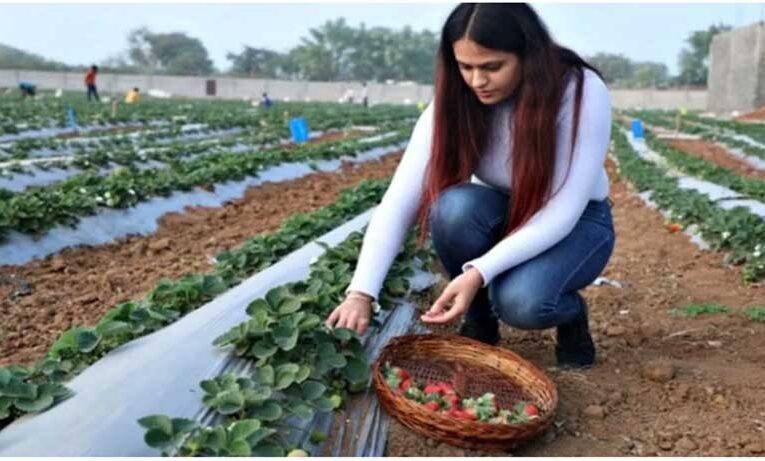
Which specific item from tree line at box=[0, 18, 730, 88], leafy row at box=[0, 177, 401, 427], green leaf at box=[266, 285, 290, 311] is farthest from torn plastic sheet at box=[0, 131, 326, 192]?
tree line at box=[0, 18, 730, 88]

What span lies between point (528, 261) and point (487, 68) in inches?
23.3

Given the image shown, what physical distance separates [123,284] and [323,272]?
1747mm

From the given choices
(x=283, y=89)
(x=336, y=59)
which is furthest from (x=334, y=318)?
(x=336, y=59)

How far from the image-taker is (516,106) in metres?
2.40

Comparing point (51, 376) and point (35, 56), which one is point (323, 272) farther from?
point (35, 56)

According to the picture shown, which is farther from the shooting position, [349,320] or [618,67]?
[618,67]

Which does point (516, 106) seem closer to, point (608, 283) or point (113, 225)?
point (608, 283)

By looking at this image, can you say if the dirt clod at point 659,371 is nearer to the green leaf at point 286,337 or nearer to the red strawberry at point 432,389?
the red strawberry at point 432,389

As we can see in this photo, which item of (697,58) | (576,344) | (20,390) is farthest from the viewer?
(697,58)

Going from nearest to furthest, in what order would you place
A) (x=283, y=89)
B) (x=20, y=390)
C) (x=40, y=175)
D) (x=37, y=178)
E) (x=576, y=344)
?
1. (x=20, y=390)
2. (x=576, y=344)
3. (x=37, y=178)
4. (x=40, y=175)
5. (x=283, y=89)

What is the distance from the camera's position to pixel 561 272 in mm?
2486

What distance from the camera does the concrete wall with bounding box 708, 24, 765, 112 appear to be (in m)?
31.3

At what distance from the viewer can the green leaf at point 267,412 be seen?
1883 mm

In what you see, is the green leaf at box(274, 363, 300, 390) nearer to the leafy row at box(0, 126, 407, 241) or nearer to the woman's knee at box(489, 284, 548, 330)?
→ the woman's knee at box(489, 284, 548, 330)
